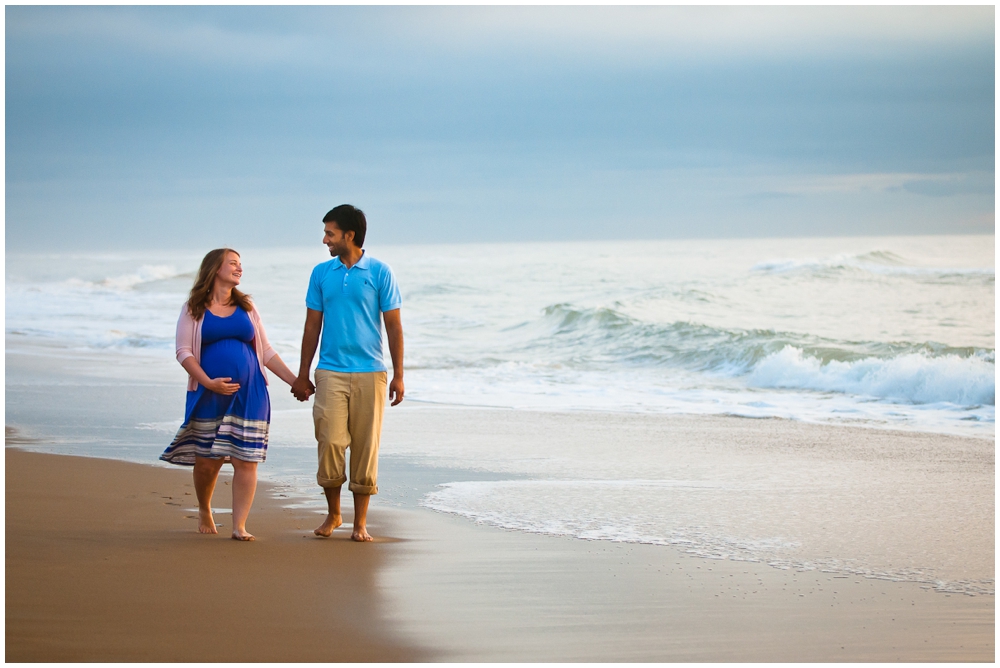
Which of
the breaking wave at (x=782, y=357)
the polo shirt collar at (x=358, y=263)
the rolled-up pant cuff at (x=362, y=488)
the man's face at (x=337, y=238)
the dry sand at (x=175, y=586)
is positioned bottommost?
the dry sand at (x=175, y=586)

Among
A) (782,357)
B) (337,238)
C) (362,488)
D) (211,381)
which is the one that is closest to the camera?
(211,381)

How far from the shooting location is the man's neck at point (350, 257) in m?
5.03

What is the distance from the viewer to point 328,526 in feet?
17.0

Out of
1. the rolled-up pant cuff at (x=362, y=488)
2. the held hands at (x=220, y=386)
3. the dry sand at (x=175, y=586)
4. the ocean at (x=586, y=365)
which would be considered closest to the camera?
the dry sand at (x=175, y=586)

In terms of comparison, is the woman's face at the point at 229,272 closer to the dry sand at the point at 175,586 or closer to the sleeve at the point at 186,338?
the sleeve at the point at 186,338

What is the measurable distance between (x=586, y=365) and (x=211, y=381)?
12.0 m

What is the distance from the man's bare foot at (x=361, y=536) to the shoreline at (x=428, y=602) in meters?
0.07

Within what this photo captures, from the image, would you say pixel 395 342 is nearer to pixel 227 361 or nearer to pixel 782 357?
pixel 227 361

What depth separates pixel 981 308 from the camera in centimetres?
2697

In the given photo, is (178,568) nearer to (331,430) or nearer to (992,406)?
(331,430)

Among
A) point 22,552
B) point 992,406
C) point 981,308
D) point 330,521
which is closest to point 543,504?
point 330,521

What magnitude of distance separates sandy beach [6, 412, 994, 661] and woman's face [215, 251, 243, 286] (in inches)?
47.8

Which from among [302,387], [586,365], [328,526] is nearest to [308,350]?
[302,387]

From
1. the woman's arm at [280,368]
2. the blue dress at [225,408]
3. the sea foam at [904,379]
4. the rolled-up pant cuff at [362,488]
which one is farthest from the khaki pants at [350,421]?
the sea foam at [904,379]
